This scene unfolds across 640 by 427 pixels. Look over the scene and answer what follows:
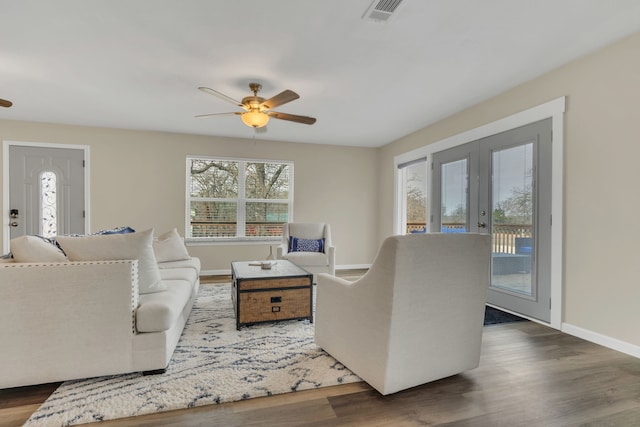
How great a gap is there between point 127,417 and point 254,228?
4.17 metres

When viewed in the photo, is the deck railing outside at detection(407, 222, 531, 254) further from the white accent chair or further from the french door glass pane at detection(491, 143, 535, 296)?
the white accent chair

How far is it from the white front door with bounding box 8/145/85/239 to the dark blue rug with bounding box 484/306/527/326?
5.68 metres

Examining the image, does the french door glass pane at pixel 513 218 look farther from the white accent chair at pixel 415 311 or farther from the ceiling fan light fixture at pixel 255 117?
the ceiling fan light fixture at pixel 255 117

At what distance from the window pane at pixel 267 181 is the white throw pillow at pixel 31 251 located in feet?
12.5

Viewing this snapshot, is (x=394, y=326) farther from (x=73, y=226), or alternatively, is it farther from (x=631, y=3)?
(x=73, y=226)

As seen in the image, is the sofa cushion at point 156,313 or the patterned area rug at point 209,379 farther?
the sofa cushion at point 156,313

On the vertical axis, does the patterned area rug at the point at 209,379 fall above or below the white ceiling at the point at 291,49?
below

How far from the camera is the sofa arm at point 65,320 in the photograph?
1.70 meters

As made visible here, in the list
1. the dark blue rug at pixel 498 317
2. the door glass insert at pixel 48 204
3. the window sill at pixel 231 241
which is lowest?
the dark blue rug at pixel 498 317

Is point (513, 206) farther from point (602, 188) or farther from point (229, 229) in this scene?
point (229, 229)

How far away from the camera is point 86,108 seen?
157 inches

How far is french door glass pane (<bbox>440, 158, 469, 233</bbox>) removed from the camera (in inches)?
158

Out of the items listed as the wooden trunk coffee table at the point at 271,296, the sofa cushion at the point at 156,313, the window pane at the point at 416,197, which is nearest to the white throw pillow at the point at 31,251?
the sofa cushion at the point at 156,313

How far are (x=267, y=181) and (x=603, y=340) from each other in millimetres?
4816
